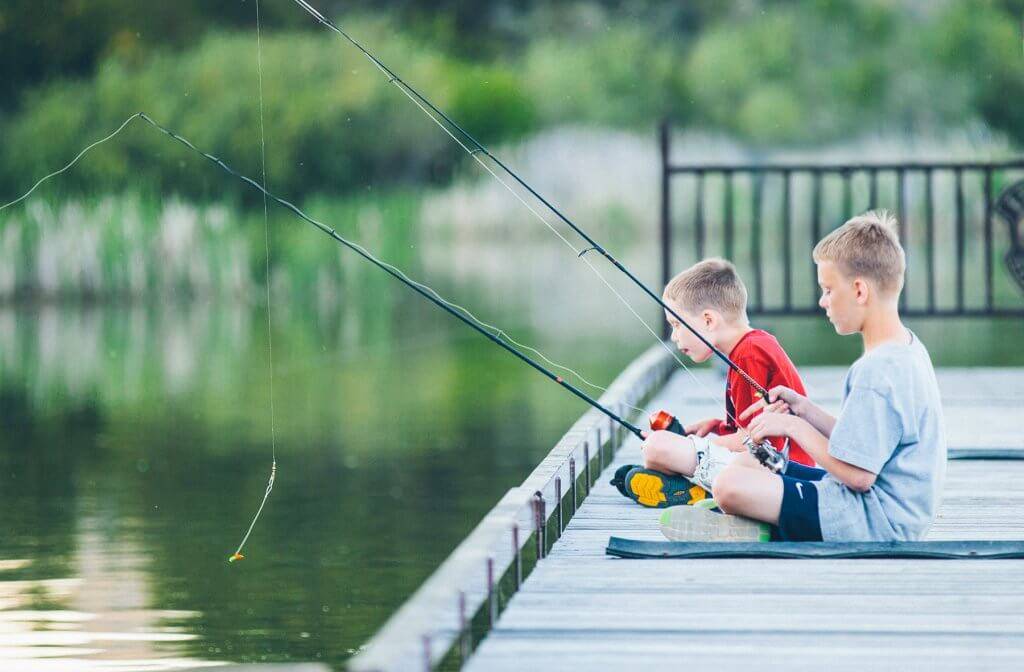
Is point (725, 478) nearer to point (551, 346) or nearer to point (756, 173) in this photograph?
point (756, 173)

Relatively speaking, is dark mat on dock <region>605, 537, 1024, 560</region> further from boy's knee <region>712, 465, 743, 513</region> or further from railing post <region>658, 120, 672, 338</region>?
railing post <region>658, 120, 672, 338</region>

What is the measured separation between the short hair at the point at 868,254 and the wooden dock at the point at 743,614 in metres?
0.55

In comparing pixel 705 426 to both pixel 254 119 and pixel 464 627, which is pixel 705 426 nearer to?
pixel 464 627

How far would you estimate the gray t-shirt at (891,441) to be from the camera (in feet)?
12.1

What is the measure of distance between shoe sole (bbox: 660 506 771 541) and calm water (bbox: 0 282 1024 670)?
3.07ft

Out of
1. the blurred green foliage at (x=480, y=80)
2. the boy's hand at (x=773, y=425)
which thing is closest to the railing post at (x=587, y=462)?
the boy's hand at (x=773, y=425)

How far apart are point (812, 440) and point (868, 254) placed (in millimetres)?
348

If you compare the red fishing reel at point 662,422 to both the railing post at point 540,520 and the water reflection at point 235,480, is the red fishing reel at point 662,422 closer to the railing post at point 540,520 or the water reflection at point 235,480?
the railing post at point 540,520

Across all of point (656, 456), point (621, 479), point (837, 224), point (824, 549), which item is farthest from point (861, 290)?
point (837, 224)


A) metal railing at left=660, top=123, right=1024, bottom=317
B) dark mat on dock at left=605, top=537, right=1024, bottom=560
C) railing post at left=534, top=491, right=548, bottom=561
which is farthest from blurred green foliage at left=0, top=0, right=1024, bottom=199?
dark mat on dock at left=605, top=537, right=1024, bottom=560

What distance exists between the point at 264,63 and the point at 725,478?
2141cm

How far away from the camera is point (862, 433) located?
12.1 feet

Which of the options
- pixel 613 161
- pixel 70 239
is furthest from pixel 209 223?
pixel 613 161

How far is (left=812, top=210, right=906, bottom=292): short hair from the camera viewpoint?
374cm
